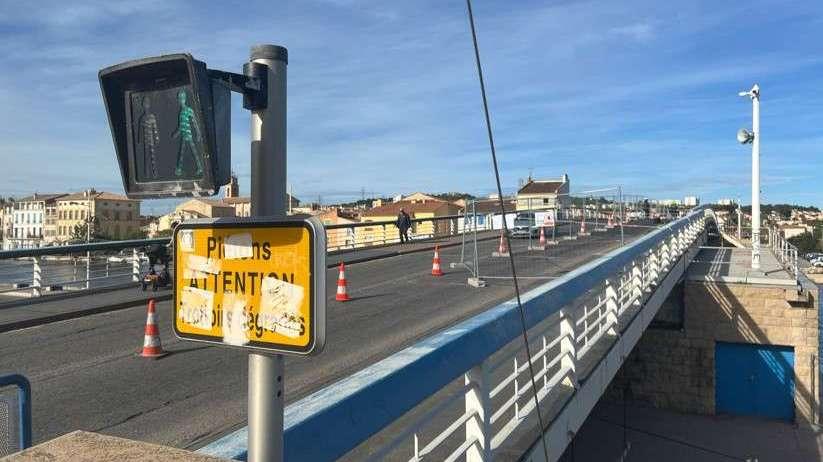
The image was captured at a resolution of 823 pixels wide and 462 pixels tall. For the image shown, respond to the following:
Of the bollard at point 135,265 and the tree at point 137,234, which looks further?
the tree at point 137,234

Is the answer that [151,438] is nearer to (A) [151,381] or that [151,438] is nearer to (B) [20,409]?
Result: (A) [151,381]

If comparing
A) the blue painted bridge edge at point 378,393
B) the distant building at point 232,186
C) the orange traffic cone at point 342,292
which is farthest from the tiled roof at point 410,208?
the distant building at point 232,186

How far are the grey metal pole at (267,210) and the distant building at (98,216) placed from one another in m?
16.5

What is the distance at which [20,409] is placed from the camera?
3160 millimetres

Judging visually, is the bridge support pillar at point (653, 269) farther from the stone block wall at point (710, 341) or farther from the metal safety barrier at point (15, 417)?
the metal safety barrier at point (15, 417)

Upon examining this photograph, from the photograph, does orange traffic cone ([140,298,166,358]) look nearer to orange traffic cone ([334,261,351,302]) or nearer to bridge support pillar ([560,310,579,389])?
orange traffic cone ([334,261,351,302])

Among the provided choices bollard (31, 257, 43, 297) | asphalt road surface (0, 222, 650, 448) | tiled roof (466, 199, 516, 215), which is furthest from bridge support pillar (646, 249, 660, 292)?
bollard (31, 257, 43, 297)

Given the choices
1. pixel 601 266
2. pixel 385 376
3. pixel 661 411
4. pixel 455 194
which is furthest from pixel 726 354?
pixel 455 194

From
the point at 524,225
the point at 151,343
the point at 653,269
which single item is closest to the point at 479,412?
the point at 151,343

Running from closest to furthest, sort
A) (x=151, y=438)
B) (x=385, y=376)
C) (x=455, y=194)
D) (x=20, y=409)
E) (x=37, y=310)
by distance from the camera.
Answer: (x=385, y=376) → (x=20, y=409) → (x=151, y=438) → (x=37, y=310) → (x=455, y=194)

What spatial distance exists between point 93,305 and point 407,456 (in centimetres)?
946

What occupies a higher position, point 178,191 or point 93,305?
point 178,191

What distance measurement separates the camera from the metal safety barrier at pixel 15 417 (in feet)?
10.2

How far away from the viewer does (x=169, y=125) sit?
5.90 ft
